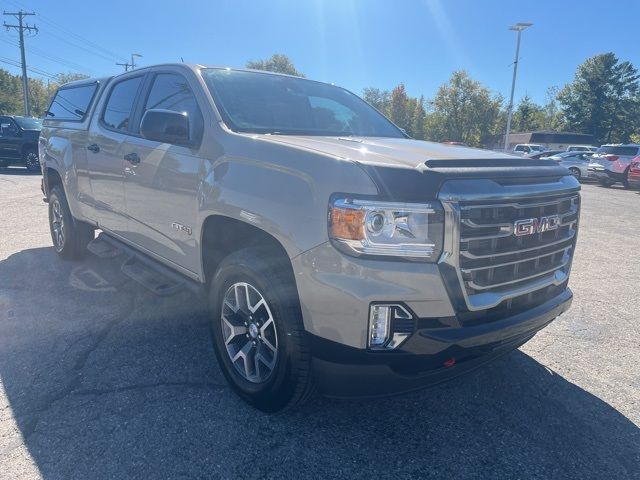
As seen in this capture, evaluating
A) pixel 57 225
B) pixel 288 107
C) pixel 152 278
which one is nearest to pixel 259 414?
pixel 152 278

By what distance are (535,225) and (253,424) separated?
6.14ft

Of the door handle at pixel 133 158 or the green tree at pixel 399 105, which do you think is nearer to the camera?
the door handle at pixel 133 158

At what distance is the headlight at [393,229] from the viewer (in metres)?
2.04

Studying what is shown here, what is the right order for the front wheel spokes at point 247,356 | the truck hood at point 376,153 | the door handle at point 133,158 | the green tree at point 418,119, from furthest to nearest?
the green tree at point 418,119, the door handle at point 133,158, the front wheel spokes at point 247,356, the truck hood at point 376,153

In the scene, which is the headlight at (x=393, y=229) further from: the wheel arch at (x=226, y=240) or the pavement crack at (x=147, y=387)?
the pavement crack at (x=147, y=387)

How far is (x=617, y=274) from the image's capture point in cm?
583

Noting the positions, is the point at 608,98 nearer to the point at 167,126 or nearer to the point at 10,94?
the point at 167,126

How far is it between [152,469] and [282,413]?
2.44 ft

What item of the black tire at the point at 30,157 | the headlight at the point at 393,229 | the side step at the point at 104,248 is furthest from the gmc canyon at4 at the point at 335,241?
the black tire at the point at 30,157

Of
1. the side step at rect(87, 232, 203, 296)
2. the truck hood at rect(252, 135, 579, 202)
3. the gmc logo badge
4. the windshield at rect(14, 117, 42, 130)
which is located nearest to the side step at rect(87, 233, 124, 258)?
the side step at rect(87, 232, 203, 296)

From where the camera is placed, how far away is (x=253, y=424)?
8.54 ft

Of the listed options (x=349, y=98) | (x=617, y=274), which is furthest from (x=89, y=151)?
(x=617, y=274)

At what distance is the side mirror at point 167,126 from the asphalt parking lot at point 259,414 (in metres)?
1.54

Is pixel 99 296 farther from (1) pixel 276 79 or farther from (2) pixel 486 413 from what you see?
(2) pixel 486 413
